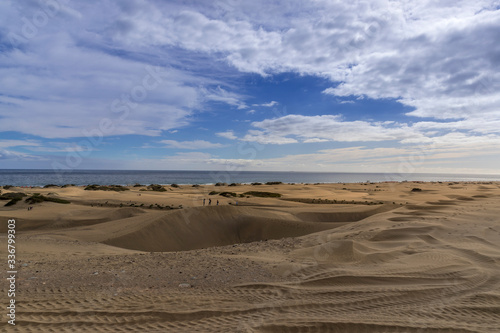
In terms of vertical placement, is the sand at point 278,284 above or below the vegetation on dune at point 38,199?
below

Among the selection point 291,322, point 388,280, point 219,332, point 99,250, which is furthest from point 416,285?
point 99,250

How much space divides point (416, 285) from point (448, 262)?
2.20 m

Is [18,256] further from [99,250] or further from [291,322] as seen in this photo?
[291,322]

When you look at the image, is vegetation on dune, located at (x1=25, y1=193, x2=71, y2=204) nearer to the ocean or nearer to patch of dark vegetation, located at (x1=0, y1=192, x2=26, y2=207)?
patch of dark vegetation, located at (x1=0, y1=192, x2=26, y2=207)

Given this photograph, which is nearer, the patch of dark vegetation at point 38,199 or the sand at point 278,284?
the sand at point 278,284

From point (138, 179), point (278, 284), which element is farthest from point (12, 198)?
point (138, 179)

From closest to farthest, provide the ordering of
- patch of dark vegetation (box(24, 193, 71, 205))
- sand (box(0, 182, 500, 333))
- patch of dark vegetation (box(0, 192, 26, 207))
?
sand (box(0, 182, 500, 333))
patch of dark vegetation (box(0, 192, 26, 207))
patch of dark vegetation (box(24, 193, 71, 205))

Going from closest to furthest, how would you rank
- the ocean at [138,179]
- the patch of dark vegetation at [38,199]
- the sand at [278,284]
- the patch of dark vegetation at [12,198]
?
the sand at [278,284] < the patch of dark vegetation at [12,198] < the patch of dark vegetation at [38,199] < the ocean at [138,179]

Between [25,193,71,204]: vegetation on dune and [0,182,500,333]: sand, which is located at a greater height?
[25,193,71,204]: vegetation on dune

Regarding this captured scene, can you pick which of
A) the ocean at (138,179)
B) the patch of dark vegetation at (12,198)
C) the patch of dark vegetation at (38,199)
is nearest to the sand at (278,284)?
the patch of dark vegetation at (38,199)

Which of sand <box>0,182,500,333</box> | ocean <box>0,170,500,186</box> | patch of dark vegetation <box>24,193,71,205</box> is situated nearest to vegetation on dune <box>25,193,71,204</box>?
patch of dark vegetation <box>24,193,71,205</box>

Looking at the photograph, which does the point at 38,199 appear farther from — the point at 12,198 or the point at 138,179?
the point at 138,179

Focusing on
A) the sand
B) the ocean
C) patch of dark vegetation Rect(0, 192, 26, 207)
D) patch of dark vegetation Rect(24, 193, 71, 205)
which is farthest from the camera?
the ocean

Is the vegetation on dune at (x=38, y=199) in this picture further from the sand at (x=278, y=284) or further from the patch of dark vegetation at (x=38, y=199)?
the sand at (x=278, y=284)
